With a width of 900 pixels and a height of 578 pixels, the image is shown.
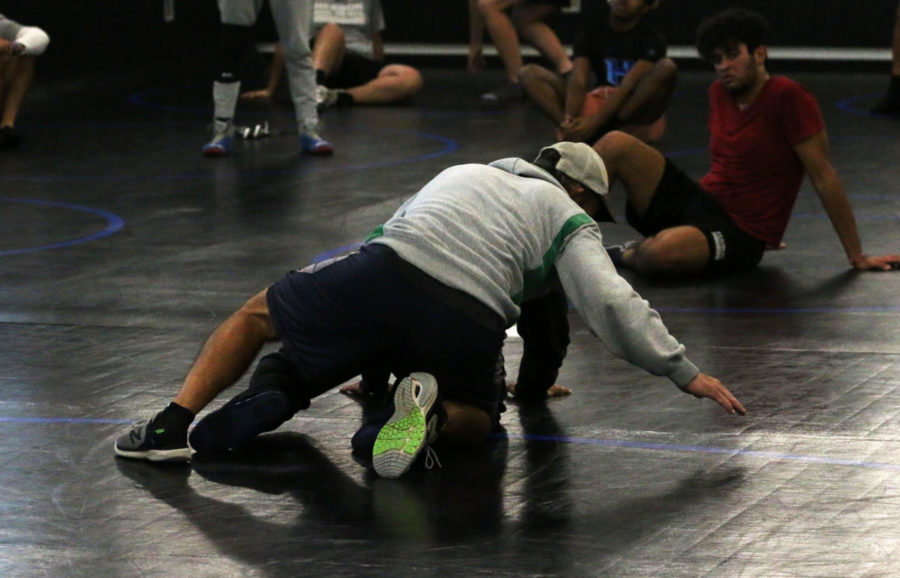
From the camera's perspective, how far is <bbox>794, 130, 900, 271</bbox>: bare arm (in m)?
5.55

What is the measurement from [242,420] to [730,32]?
2654 mm

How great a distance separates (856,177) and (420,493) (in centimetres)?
462

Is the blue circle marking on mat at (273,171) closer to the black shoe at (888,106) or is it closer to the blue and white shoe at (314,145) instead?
the blue and white shoe at (314,145)

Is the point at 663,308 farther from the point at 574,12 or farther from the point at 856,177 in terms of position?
the point at 574,12

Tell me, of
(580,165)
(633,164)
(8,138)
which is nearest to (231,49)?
(8,138)

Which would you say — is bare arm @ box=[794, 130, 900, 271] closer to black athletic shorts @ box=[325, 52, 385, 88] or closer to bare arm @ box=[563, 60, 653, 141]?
bare arm @ box=[563, 60, 653, 141]

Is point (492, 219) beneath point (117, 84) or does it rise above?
above

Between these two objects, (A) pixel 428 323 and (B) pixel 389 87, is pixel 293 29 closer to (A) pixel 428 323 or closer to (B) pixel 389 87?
(B) pixel 389 87

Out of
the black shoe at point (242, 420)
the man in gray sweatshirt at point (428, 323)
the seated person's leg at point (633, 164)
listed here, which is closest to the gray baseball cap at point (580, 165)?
the man in gray sweatshirt at point (428, 323)

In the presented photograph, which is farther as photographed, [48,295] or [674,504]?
[48,295]

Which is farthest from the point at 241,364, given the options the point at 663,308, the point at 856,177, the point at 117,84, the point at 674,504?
the point at 117,84

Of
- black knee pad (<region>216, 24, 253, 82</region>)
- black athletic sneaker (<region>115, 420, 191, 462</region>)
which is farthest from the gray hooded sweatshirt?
black knee pad (<region>216, 24, 253, 82</region>)

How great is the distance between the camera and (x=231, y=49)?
8.38 metres

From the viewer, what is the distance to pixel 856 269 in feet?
18.5
